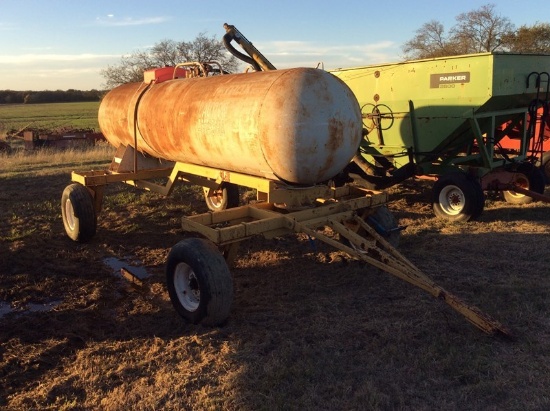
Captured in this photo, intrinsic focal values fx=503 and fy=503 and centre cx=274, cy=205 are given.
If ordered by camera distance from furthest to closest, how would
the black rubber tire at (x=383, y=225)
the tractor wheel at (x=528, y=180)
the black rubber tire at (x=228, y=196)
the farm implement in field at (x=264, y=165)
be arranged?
1. the tractor wheel at (x=528, y=180)
2. the black rubber tire at (x=228, y=196)
3. the black rubber tire at (x=383, y=225)
4. the farm implement in field at (x=264, y=165)

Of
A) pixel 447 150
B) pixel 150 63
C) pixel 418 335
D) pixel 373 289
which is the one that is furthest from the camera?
pixel 150 63

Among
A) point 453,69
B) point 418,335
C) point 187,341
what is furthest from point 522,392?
point 453,69

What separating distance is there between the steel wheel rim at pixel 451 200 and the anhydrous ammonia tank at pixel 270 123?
3.32 metres

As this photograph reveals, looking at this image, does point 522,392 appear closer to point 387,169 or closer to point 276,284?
point 276,284

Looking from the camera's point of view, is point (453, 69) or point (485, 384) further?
point (453, 69)

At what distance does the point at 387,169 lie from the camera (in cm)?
892

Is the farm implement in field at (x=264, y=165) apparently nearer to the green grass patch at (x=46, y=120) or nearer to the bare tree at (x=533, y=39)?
the green grass patch at (x=46, y=120)

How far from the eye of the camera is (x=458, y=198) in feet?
24.3

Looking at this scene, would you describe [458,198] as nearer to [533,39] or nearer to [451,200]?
[451,200]

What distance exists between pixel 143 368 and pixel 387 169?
6431 mm

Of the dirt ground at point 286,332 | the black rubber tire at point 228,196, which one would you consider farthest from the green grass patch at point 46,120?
the dirt ground at point 286,332

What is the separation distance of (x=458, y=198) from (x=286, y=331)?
4.44 meters

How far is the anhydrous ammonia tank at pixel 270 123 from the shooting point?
418 centimetres

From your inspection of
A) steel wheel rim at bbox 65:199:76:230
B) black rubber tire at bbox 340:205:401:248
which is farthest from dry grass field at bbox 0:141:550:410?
black rubber tire at bbox 340:205:401:248
